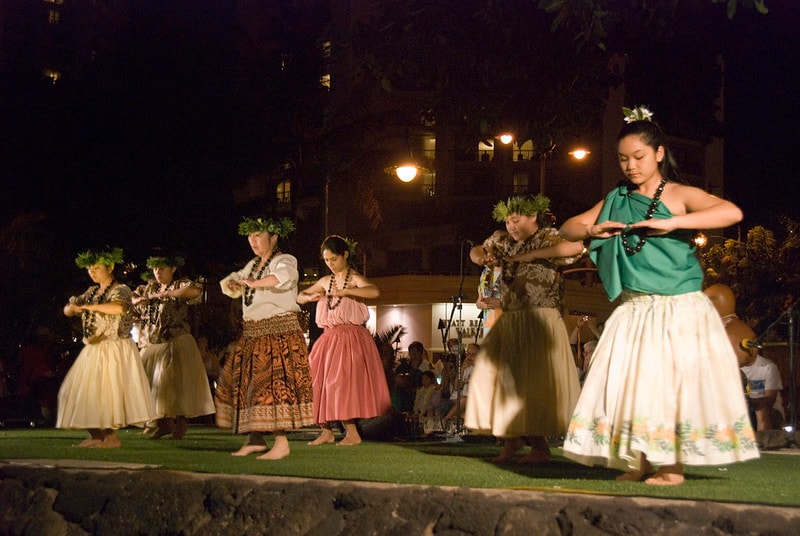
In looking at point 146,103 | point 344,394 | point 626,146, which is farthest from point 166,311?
point 146,103

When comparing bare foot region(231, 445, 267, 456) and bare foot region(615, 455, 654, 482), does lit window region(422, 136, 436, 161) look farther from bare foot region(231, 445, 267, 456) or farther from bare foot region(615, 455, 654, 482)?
bare foot region(615, 455, 654, 482)

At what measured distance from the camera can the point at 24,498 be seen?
6984 millimetres

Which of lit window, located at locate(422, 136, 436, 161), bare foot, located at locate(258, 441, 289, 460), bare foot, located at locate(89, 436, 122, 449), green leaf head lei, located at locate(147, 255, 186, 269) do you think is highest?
lit window, located at locate(422, 136, 436, 161)

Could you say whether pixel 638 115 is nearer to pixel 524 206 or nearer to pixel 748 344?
pixel 524 206

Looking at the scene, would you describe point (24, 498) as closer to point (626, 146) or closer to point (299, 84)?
point (626, 146)

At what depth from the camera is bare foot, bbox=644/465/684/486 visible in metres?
5.51

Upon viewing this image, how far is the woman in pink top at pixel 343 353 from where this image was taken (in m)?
10.8

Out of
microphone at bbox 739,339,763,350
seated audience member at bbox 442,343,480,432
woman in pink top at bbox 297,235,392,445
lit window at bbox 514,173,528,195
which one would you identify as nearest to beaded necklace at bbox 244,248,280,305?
woman in pink top at bbox 297,235,392,445

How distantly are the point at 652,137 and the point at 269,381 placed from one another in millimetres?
3941

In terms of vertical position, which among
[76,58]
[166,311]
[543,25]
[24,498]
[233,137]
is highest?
[76,58]

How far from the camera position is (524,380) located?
7.65m

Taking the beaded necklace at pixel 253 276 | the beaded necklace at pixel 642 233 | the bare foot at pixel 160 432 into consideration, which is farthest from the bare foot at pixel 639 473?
the bare foot at pixel 160 432

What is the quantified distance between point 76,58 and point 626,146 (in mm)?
20631

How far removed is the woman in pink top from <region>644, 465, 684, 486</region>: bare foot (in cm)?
523
